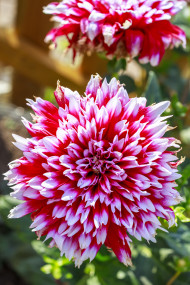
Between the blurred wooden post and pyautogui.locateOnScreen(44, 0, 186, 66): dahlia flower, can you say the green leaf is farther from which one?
the blurred wooden post

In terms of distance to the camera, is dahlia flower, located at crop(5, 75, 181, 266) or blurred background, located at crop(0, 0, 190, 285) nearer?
dahlia flower, located at crop(5, 75, 181, 266)

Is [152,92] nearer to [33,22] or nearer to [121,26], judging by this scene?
[121,26]

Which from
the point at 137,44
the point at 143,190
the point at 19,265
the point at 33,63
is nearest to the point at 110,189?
the point at 143,190

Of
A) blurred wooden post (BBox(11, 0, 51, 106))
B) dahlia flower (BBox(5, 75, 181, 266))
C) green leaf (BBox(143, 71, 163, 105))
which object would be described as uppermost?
blurred wooden post (BBox(11, 0, 51, 106))

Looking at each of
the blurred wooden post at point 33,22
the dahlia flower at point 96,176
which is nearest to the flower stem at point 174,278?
the dahlia flower at point 96,176

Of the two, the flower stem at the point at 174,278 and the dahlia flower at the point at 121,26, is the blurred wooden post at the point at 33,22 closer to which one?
the dahlia flower at the point at 121,26

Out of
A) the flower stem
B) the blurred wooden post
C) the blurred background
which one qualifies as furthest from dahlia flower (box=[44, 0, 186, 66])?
the blurred wooden post

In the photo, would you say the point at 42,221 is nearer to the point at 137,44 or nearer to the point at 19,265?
the point at 137,44
